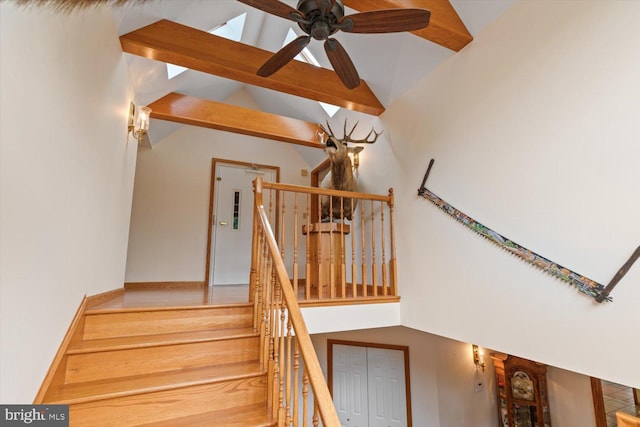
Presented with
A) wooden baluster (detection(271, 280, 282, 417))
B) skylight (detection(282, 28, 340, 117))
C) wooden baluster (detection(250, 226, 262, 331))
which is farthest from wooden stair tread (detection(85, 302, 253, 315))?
skylight (detection(282, 28, 340, 117))

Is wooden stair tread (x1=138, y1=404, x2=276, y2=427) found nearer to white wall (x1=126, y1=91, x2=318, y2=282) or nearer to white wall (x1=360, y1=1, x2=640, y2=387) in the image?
white wall (x1=360, y1=1, x2=640, y2=387)

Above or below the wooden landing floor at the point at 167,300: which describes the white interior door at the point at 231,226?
above

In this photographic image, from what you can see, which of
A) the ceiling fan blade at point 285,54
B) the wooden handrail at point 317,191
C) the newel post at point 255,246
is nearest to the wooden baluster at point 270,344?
the newel post at point 255,246

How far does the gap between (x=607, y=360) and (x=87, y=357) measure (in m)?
2.86

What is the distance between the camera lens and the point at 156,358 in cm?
201

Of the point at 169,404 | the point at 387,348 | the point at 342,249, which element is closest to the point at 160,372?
the point at 169,404

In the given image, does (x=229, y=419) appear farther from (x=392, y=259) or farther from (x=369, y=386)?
(x=369, y=386)

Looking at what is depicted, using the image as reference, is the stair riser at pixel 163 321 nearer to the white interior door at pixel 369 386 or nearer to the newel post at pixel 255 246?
the newel post at pixel 255 246

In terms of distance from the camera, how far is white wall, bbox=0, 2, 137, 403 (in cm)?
114

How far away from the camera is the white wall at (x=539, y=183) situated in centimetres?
162

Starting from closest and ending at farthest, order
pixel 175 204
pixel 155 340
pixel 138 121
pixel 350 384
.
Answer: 1. pixel 155 340
2. pixel 138 121
3. pixel 350 384
4. pixel 175 204

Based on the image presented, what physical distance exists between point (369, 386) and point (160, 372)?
348 cm

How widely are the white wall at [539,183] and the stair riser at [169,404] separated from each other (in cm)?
164

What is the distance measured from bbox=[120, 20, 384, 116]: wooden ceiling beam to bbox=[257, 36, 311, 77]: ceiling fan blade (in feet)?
2.02
